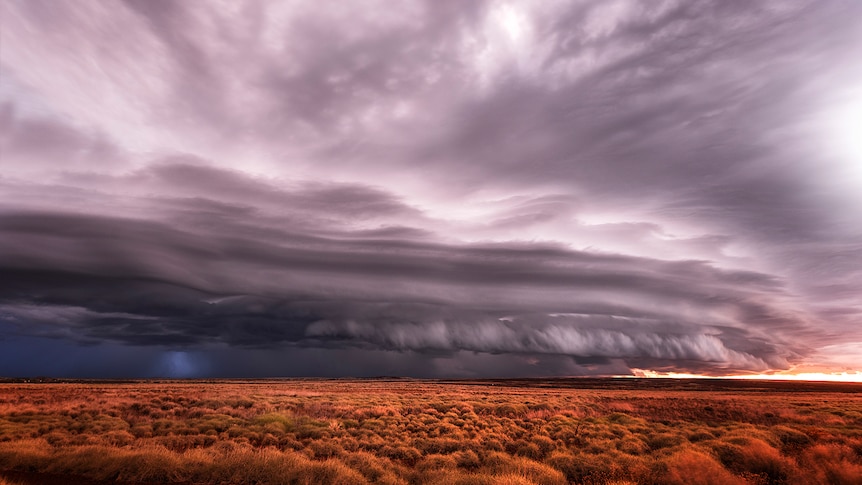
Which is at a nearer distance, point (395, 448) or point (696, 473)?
point (696, 473)

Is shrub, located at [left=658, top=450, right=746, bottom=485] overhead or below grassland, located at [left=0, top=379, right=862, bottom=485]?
overhead

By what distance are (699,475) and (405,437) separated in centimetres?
1338

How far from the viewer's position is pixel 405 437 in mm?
22750

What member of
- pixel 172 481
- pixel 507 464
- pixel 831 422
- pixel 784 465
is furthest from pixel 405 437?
pixel 831 422

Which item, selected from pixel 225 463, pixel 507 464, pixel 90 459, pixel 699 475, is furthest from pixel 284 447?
pixel 699 475

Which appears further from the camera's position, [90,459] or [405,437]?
[405,437]

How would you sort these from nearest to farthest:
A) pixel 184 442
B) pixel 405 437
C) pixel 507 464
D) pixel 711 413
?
1. pixel 507 464
2. pixel 184 442
3. pixel 405 437
4. pixel 711 413

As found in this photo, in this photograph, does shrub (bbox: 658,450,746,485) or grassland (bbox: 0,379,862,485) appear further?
grassland (bbox: 0,379,862,485)

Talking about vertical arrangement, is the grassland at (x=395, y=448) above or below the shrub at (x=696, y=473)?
below

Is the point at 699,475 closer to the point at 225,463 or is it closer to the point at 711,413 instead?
the point at 225,463

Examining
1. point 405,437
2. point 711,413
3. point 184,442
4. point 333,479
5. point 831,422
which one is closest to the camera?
point 333,479

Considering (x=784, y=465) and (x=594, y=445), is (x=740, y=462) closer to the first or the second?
(x=784, y=465)

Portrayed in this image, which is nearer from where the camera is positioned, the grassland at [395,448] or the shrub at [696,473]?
the shrub at [696,473]

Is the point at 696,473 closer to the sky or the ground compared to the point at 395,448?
closer to the sky
